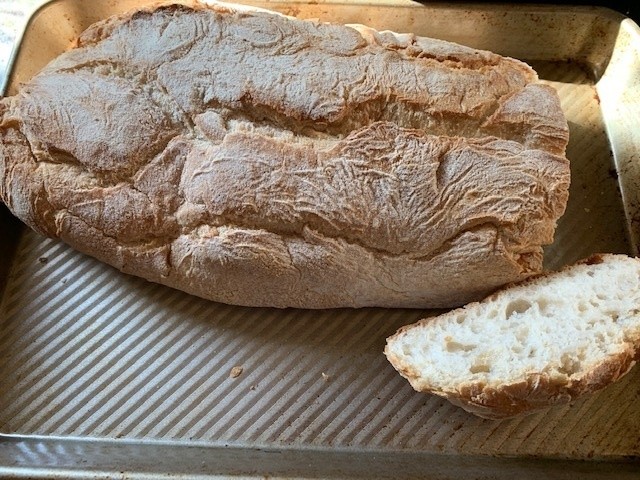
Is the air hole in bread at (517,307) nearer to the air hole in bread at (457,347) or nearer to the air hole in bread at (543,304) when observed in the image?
the air hole in bread at (543,304)

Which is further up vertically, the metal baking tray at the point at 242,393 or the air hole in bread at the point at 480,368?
the air hole in bread at the point at 480,368

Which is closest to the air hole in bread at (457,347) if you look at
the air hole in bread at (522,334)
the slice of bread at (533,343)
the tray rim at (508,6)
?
the slice of bread at (533,343)

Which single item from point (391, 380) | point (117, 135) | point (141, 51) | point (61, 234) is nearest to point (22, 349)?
point (61, 234)

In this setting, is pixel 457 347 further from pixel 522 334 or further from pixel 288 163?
pixel 288 163

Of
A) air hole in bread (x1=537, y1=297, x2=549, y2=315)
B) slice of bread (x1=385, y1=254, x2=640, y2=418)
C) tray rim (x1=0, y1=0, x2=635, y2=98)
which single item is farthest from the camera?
tray rim (x1=0, y1=0, x2=635, y2=98)

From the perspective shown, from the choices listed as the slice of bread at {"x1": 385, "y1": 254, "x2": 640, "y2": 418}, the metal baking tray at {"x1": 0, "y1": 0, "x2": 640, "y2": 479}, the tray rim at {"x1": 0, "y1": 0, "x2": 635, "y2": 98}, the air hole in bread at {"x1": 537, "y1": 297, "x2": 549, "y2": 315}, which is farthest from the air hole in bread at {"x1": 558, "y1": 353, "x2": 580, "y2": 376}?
the tray rim at {"x1": 0, "y1": 0, "x2": 635, "y2": 98}

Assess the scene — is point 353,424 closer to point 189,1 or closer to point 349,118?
point 349,118

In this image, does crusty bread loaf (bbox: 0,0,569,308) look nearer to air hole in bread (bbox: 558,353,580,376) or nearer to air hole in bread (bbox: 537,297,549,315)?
air hole in bread (bbox: 537,297,549,315)
